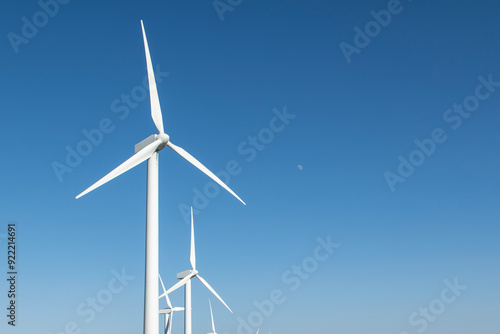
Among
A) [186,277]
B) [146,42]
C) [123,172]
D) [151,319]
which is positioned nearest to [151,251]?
[151,319]

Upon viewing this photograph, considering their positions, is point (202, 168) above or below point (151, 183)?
above

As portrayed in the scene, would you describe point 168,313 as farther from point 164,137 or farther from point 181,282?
point 164,137

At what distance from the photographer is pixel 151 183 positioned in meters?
31.7

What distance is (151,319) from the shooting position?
94.8 ft

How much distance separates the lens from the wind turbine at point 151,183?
95.5 feet

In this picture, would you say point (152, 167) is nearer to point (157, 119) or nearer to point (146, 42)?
point (157, 119)

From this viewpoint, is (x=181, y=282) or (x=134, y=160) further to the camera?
(x=181, y=282)

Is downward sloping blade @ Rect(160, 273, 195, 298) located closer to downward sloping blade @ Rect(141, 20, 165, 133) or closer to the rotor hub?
downward sloping blade @ Rect(141, 20, 165, 133)

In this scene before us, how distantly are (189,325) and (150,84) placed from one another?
31.5 metres

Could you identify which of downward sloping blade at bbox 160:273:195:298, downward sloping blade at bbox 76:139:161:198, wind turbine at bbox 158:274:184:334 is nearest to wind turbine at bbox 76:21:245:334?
downward sloping blade at bbox 76:139:161:198

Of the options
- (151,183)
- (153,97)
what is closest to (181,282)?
(153,97)

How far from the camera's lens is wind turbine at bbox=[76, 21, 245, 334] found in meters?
29.1

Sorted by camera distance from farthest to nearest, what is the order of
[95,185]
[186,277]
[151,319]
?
1. [186,277]
2. [95,185]
3. [151,319]

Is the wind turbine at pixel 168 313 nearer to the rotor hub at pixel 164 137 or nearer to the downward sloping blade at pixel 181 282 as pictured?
the downward sloping blade at pixel 181 282
